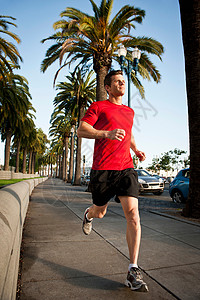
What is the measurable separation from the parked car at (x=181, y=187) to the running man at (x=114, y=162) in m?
7.50

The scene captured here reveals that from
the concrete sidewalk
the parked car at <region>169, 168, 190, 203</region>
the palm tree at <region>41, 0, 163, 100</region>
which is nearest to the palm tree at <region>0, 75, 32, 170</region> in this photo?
the palm tree at <region>41, 0, 163, 100</region>

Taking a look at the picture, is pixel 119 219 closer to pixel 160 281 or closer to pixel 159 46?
pixel 160 281

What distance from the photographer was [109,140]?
8.73ft

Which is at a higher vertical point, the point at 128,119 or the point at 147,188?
the point at 128,119

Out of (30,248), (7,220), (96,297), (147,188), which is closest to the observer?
(7,220)

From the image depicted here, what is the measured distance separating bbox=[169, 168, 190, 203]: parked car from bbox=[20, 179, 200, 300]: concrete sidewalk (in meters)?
4.77

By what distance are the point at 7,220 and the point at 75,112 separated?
24056 mm

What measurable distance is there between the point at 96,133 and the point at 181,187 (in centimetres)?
809

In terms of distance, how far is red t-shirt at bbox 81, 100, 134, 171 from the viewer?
262 centimetres

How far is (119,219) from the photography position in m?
5.84

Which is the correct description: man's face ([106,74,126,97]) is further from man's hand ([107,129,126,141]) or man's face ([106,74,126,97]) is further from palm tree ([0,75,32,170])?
palm tree ([0,75,32,170])

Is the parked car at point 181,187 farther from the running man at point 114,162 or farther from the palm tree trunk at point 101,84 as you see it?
the running man at point 114,162

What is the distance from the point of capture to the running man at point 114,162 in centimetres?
248

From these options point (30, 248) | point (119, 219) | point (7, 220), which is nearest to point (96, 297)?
point (7, 220)
